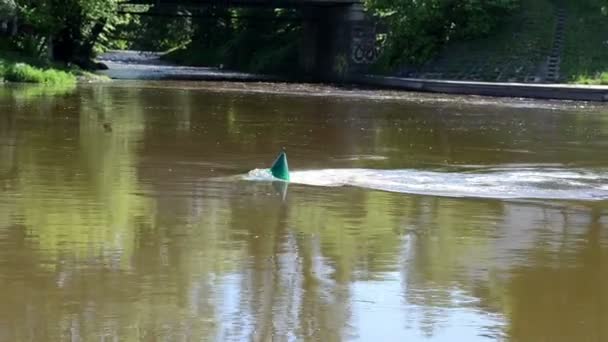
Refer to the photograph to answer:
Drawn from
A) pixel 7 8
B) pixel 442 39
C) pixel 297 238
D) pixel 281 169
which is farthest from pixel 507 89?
pixel 297 238

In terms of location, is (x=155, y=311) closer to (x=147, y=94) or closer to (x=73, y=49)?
(x=147, y=94)

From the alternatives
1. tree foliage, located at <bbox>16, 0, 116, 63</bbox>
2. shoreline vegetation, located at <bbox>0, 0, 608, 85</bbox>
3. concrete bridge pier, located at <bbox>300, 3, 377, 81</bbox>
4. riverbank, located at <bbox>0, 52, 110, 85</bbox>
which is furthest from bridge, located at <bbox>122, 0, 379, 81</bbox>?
riverbank, located at <bbox>0, 52, 110, 85</bbox>

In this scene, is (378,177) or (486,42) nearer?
(378,177)

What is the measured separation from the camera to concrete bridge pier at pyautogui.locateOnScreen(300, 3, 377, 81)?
62219mm

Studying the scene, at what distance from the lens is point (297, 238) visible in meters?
10.9

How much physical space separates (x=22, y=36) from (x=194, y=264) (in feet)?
150

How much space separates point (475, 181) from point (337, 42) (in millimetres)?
49708

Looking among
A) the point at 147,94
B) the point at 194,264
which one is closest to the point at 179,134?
the point at 194,264

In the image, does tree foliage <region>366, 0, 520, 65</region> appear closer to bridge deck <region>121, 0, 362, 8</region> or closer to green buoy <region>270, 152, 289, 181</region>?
bridge deck <region>121, 0, 362, 8</region>

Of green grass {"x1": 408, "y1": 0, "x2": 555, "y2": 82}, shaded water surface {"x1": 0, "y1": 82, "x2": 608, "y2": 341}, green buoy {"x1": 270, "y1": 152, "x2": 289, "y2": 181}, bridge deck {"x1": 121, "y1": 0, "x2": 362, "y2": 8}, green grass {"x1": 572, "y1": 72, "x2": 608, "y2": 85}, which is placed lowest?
shaded water surface {"x1": 0, "y1": 82, "x2": 608, "y2": 341}

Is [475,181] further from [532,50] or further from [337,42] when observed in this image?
[337,42]

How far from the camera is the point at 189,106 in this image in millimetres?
32500

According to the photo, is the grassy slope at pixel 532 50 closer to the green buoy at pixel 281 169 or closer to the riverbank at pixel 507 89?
the riverbank at pixel 507 89

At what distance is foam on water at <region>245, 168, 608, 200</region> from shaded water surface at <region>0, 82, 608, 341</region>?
0.16ft
